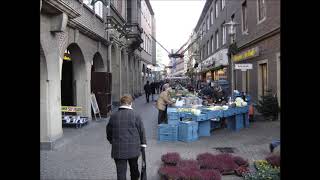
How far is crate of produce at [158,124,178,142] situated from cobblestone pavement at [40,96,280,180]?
0.33m

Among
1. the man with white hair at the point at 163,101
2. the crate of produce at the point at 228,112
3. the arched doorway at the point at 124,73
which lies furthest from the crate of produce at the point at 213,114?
the arched doorway at the point at 124,73

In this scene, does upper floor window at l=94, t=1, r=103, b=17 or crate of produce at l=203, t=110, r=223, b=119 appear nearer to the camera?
crate of produce at l=203, t=110, r=223, b=119

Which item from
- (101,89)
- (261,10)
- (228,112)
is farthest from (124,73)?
(228,112)

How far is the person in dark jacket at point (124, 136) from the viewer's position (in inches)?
223

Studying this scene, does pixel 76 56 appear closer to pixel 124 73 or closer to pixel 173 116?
pixel 173 116

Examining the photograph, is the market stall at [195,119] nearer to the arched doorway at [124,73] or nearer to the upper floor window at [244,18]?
the upper floor window at [244,18]

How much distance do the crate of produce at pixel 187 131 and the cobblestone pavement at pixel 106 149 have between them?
0.25 metres

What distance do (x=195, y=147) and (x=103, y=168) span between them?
3275 mm

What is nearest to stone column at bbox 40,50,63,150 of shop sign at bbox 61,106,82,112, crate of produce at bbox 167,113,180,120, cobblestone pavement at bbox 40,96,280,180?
cobblestone pavement at bbox 40,96,280,180

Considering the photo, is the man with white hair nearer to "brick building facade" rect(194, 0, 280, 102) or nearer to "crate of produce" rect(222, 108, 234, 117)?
"crate of produce" rect(222, 108, 234, 117)

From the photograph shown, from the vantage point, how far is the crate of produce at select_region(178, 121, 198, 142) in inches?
456

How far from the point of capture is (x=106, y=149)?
1047 centimetres

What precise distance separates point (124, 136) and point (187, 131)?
6.01 m

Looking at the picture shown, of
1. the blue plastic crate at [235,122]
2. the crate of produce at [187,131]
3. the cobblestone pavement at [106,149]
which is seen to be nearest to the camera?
the cobblestone pavement at [106,149]
